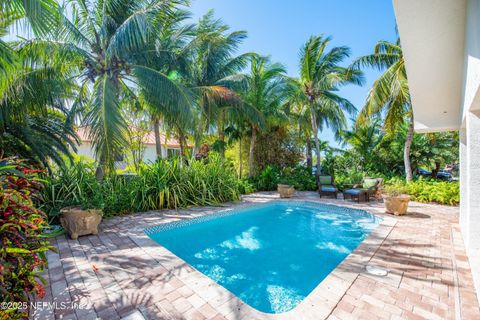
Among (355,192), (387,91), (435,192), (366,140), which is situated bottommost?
(355,192)

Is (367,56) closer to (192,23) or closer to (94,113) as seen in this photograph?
(192,23)

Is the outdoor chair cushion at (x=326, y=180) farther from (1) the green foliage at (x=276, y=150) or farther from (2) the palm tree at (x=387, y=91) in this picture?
(1) the green foliage at (x=276, y=150)

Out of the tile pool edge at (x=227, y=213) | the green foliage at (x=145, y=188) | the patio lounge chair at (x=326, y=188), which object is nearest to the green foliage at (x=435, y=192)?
the patio lounge chair at (x=326, y=188)

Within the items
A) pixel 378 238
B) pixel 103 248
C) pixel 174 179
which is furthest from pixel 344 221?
pixel 103 248

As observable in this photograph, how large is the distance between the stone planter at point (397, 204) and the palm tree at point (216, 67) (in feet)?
23.5

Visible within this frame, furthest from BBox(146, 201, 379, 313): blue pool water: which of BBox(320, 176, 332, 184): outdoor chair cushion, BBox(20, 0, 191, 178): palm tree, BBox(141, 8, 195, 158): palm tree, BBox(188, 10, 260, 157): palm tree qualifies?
BBox(188, 10, 260, 157): palm tree

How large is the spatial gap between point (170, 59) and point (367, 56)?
9049mm

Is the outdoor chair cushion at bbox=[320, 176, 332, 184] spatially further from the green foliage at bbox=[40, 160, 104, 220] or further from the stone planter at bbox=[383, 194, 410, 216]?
A: the green foliage at bbox=[40, 160, 104, 220]

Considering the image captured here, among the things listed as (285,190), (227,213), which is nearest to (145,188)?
(227,213)

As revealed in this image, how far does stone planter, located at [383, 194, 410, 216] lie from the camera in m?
6.91

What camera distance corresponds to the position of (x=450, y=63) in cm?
373

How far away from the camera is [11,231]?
1836 millimetres

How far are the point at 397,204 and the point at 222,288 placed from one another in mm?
6504

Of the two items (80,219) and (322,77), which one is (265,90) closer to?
(322,77)
